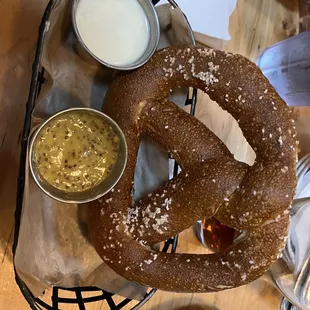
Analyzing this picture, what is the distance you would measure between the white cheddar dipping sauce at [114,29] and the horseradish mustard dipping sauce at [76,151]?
0.13m

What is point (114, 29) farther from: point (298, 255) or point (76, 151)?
point (298, 255)

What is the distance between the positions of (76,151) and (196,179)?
0.21m

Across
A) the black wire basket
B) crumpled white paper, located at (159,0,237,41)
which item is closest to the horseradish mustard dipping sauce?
the black wire basket

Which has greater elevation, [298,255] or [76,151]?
[76,151]

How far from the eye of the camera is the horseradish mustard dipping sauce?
84cm

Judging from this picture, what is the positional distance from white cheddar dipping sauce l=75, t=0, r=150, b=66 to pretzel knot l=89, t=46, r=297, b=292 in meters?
0.04

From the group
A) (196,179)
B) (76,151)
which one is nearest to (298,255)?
(196,179)

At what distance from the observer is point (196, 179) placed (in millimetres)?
900

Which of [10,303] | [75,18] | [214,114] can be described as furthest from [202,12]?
[10,303]

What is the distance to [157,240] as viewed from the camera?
36.7 inches

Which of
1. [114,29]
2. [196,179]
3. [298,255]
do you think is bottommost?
[298,255]

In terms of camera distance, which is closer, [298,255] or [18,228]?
[18,228]

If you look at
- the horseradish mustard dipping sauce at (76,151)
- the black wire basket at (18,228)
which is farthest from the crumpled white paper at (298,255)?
the horseradish mustard dipping sauce at (76,151)

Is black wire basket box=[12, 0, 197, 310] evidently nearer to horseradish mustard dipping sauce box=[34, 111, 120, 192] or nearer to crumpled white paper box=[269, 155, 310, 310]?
horseradish mustard dipping sauce box=[34, 111, 120, 192]
